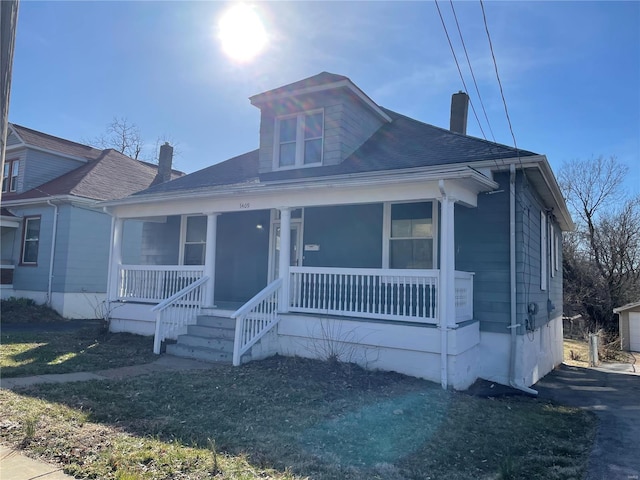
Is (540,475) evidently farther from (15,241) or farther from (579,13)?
(15,241)

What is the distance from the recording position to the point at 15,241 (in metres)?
16.8

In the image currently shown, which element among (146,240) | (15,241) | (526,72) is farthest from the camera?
(15,241)

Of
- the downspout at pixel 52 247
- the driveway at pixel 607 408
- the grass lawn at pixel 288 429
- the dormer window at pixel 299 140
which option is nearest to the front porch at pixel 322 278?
the grass lawn at pixel 288 429

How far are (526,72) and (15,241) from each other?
17295 mm

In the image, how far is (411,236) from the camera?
361 inches

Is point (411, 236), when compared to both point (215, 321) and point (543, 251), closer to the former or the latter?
point (543, 251)

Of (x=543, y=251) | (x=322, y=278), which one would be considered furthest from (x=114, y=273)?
(x=543, y=251)

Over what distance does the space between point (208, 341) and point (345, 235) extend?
3.67 meters

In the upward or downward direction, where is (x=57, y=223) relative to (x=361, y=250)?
upward

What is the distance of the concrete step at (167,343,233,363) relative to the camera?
811 cm

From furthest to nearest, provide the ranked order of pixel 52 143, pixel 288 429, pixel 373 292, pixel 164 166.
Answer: pixel 52 143 → pixel 164 166 → pixel 373 292 → pixel 288 429

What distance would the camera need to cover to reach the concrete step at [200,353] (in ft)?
26.6

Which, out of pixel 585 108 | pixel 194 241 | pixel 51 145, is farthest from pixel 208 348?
pixel 51 145

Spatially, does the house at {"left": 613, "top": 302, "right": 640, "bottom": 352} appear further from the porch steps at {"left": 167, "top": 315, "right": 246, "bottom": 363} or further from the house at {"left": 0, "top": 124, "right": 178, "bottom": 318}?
the house at {"left": 0, "top": 124, "right": 178, "bottom": 318}
